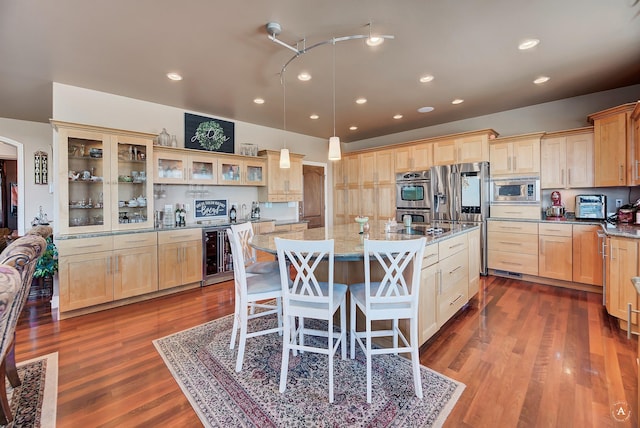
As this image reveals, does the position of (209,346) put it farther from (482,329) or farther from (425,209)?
(425,209)

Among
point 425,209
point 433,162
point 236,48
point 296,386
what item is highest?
point 236,48

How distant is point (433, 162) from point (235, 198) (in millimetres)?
3574

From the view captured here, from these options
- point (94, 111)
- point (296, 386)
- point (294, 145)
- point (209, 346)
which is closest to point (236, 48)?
point (94, 111)

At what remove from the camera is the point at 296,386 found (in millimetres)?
1868

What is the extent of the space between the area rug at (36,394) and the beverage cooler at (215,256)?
1933 millimetres

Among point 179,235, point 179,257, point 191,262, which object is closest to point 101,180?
point 179,235

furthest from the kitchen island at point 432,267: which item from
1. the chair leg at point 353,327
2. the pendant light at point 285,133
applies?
the pendant light at point 285,133

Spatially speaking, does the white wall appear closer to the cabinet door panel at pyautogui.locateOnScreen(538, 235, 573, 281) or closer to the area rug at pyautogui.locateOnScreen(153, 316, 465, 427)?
the area rug at pyautogui.locateOnScreen(153, 316, 465, 427)

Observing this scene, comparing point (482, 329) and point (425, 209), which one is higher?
point (425, 209)

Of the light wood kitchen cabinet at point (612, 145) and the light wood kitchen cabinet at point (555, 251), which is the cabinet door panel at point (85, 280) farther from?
the light wood kitchen cabinet at point (612, 145)

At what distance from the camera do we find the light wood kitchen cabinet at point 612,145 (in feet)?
10.9

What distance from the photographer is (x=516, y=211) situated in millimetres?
4234

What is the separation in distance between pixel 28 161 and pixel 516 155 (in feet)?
25.7

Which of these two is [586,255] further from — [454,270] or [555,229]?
[454,270]
